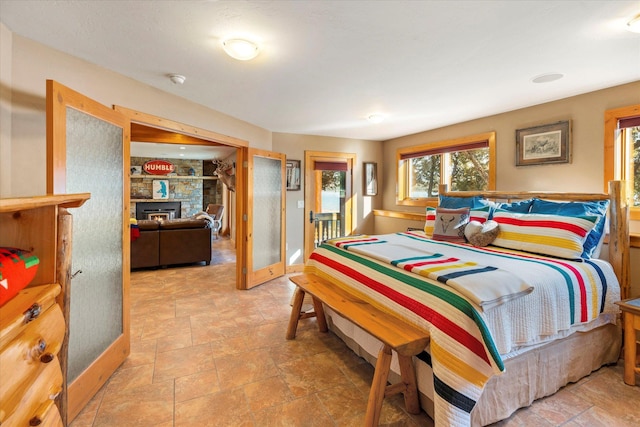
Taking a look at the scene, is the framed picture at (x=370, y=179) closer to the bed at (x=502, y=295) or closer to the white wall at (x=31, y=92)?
the bed at (x=502, y=295)

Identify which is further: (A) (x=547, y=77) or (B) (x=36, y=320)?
(A) (x=547, y=77)

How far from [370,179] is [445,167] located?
1.36m

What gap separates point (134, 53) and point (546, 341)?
3236 mm

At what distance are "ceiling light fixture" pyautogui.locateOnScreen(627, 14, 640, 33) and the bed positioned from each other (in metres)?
1.17

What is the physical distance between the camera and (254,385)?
2115 mm

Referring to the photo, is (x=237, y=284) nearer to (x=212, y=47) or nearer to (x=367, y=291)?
(x=367, y=291)

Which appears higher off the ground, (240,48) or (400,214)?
(240,48)

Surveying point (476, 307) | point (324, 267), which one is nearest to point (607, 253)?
point (476, 307)

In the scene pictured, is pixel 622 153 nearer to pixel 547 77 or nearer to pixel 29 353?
pixel 547 77

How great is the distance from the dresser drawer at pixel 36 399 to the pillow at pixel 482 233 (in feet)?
9.84

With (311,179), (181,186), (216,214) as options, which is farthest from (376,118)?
(181,186)

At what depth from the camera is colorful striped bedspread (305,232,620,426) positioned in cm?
149

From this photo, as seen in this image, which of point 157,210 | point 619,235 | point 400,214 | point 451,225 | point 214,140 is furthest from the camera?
point 157,210

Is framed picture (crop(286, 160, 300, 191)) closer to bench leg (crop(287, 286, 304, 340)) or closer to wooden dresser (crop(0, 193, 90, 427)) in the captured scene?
bench leg (crop(287, 286, 304, 340))
